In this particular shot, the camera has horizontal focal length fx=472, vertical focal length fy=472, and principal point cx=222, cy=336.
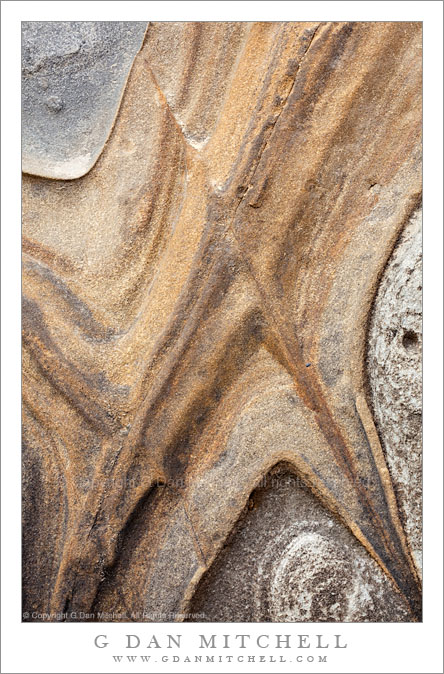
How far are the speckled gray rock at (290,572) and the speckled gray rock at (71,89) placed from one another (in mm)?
1823

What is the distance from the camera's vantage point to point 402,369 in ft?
7.11

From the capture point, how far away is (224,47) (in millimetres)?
2229

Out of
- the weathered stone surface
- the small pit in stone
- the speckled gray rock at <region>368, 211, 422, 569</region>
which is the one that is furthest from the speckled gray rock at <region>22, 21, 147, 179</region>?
the small pit in stone

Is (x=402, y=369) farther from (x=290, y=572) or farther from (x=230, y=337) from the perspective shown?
(x=290, y=572)

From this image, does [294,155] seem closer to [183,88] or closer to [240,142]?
[240,142]

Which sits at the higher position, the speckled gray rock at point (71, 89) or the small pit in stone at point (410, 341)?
the speckled gray rock at point (71, 89)

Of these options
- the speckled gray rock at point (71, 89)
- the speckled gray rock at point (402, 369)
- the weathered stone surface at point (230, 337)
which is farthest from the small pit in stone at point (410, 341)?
the speckled gray rock at point (71, 89)

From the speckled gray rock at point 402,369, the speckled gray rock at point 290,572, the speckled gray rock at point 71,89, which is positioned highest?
the speckled gray rock at point 71,89

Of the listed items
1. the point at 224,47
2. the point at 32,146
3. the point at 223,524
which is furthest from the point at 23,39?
the point at 223,524

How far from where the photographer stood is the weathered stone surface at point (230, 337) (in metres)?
2.17

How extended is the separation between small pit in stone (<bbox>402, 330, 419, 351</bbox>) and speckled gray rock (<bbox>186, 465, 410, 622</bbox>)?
811 millimetres

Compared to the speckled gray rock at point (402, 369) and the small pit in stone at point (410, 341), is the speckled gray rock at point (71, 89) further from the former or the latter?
the small pit in stone at point (410, 341)

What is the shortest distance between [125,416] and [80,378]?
278 mm

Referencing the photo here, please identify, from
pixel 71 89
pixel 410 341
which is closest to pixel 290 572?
pixel 410 341
